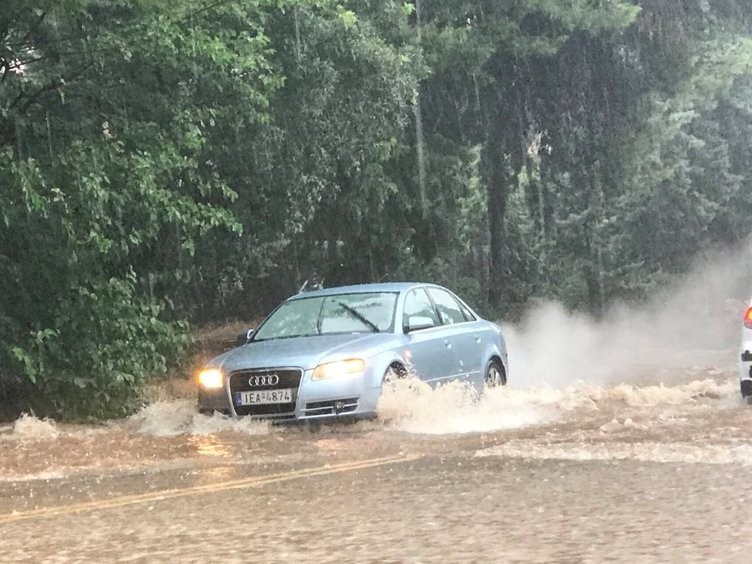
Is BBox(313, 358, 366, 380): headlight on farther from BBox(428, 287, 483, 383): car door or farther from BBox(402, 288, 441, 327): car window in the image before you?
BBox(428, 287, 483, 383): car door

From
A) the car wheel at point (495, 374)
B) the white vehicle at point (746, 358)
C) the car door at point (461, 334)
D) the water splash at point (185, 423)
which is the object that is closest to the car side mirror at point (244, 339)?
the water splash at point (185, 423)

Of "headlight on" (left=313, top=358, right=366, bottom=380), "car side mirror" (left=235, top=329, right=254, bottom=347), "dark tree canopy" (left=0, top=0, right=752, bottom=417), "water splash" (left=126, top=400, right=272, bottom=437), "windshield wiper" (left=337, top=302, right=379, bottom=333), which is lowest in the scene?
"water splash" (left=126, top=400, right=272, bottom=437)

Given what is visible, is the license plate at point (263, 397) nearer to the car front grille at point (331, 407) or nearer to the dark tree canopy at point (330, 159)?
the car front grille at point (331, 407)

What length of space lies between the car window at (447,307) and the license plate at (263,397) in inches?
97.9

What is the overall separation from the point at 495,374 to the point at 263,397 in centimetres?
346

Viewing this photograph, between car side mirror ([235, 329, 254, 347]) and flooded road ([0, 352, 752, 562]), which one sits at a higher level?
car side mirror ([235, 329, 254, 347])

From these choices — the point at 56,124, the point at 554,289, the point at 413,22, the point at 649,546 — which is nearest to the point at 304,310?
the point at 56,124

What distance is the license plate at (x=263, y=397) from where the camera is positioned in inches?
410

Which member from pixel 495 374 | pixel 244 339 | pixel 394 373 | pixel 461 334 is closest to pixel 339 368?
pixel 394 373

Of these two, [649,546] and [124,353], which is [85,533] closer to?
[649,546]

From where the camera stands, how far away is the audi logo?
1049cm

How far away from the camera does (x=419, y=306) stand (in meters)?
12.2

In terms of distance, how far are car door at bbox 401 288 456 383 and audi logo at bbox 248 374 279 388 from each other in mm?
1350

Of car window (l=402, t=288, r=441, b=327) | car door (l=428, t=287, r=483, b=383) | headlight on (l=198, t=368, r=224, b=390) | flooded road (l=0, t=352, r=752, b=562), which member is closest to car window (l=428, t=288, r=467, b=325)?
car door (l=428, t=287, r=483, b=383)
